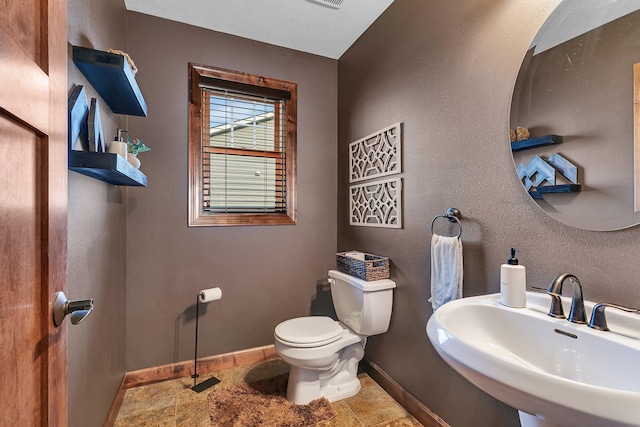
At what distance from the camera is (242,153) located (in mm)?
2324

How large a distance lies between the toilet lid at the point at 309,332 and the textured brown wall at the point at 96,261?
88cm

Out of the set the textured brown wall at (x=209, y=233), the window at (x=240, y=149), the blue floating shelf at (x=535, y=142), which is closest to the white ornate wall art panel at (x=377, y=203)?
the textured brown wall at (x=209, y=233)

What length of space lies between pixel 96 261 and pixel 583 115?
6.59 feet

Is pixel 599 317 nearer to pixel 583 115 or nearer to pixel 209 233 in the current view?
pixel 583 115

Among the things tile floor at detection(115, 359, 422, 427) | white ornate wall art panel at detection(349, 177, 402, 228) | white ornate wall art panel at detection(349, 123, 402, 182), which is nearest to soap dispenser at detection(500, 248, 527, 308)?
white ornate wall art panel at detection(349, 177, 402, 228)

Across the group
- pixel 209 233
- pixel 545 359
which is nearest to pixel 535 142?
pixel 545 359

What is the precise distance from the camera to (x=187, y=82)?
2.12 metres

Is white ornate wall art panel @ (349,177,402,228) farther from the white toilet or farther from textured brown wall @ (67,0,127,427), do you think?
textured brown wall @ (67,0,127,427)

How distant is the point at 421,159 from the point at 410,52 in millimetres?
652

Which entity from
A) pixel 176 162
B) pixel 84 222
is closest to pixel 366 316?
pixel 84 222

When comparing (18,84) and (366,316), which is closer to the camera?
(18,84)

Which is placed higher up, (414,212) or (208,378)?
(414,212)

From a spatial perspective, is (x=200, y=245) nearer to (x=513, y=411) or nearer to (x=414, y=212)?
(x=414, y=212)

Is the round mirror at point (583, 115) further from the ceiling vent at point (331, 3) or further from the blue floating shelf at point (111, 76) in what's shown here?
the blue floating shelf at point (111, 76)
